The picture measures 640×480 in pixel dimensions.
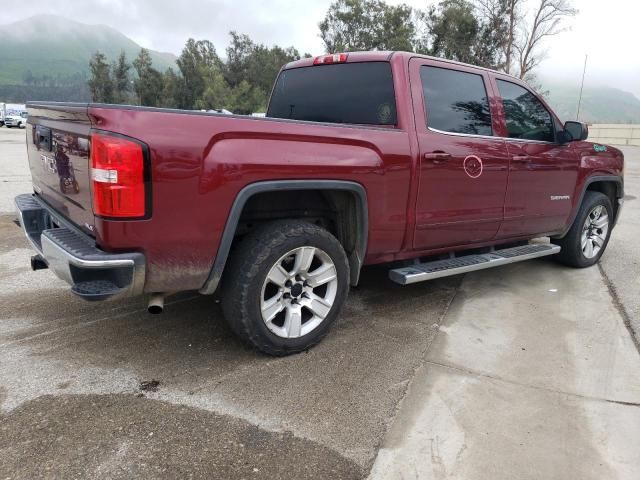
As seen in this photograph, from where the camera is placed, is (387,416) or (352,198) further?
(352,198)

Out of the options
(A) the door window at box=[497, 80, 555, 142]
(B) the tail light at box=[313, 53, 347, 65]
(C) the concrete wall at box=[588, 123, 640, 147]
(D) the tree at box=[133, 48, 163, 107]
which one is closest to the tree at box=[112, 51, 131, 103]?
(D) the tree at box=[133, 48, 163, 107]

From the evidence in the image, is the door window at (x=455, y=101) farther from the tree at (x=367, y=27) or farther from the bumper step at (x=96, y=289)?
the tree at (x=367, y=27)

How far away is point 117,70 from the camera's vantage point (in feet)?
207

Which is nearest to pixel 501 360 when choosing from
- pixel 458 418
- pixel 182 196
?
pixel 458 418

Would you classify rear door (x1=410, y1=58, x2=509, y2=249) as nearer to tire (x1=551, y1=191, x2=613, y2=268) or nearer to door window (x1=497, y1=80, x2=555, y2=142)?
door window (x1=497, y1=80, x2=555, y2=142)

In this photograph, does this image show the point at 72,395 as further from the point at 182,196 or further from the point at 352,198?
the point at 352,198

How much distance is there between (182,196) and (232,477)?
1.32 meters

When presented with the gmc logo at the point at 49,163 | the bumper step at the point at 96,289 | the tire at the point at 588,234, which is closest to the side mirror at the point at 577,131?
the tire at the point at 588,234

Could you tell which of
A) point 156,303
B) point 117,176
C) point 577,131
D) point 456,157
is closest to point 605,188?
point 577,131

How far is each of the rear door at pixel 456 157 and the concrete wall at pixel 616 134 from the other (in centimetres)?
4363

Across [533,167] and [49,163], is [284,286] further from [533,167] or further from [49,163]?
[533,167]

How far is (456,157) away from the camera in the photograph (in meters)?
3.72

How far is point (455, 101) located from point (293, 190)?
1658 millimetres

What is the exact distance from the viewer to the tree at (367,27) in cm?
3866
